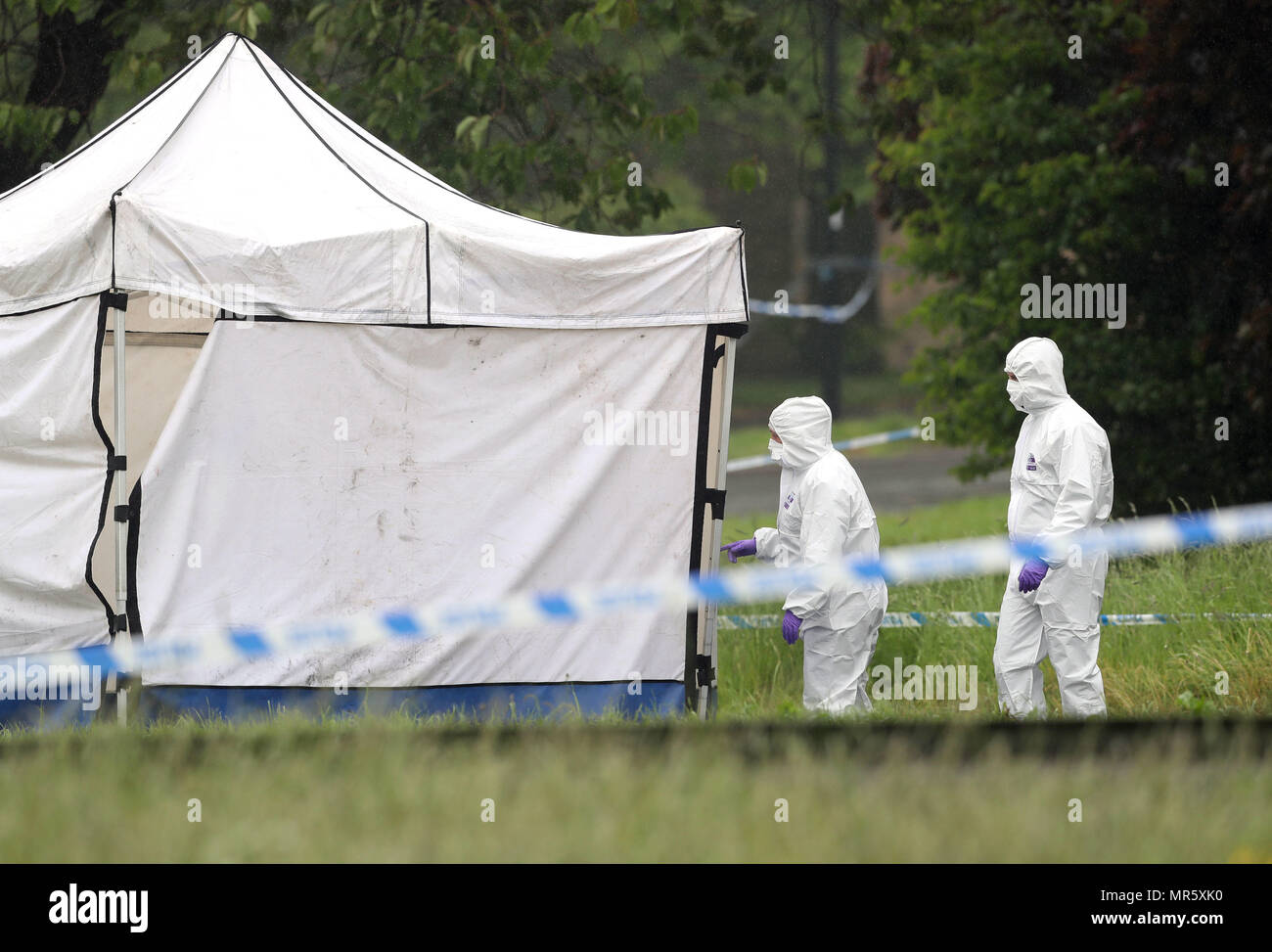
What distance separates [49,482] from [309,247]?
1.38 m

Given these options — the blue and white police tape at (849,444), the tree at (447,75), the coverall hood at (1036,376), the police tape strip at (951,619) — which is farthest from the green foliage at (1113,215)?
the blue and white police tape at (849,444)

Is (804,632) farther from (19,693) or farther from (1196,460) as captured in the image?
(1196,460)

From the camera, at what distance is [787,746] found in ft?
10.8

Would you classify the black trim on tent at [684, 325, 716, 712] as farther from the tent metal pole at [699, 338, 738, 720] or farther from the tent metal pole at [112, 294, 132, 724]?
the tent metal pole at [112, 294, 132, 724]

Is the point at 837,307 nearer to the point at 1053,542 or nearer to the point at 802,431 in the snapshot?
the point at 802,431

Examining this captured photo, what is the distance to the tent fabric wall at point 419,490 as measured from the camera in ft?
19.1

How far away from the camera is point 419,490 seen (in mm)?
5980

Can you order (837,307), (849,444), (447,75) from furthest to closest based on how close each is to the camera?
(837,307) < (849,444) < (447,75)

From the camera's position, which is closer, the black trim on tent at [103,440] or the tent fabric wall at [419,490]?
the black trim on tent at [103,440]

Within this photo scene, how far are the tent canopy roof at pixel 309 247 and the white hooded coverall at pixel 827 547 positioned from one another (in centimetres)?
67

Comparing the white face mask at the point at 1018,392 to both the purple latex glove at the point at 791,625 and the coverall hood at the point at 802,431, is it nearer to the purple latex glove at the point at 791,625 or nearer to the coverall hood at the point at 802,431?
the coverall hood at the point at 802,431

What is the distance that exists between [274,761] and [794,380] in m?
30.6

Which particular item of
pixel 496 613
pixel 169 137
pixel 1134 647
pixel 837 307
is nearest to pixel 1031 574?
pixel 1134 647

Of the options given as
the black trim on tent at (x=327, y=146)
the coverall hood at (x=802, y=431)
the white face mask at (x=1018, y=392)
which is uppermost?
the black trim on tent at (x=327, y=146)
